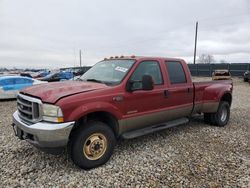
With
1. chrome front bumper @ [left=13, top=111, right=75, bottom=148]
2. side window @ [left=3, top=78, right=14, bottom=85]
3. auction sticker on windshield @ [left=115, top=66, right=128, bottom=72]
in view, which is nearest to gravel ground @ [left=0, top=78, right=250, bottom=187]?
chrome front bumper @ [left=13, top=111, right=75, bottom=148]

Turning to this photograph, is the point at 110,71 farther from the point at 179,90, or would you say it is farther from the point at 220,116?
the point at 220,116

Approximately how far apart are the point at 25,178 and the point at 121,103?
1.95 metres

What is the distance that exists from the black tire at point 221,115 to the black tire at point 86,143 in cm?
364

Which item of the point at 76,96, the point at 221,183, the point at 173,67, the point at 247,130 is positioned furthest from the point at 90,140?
the point at 247,130

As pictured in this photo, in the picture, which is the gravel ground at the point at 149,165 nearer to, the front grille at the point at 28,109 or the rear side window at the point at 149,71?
the front grille at the point at 28,109

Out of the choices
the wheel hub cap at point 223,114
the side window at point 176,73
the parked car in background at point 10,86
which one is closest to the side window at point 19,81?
the parked car in background at point 10,86

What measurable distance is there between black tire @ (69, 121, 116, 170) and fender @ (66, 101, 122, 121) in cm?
25

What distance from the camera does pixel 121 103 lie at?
3.80 m

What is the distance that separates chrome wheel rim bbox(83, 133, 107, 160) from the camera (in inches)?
138

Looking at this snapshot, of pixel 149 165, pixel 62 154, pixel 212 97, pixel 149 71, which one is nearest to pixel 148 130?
pixel 149 165

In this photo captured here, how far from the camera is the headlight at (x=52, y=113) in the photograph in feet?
10.2

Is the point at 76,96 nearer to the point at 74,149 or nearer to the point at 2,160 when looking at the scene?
the point at 74,149

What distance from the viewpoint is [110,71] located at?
440cm

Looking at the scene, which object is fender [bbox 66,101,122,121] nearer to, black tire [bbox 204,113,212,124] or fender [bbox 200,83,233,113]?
fender [bbox 200,83,233,113]
